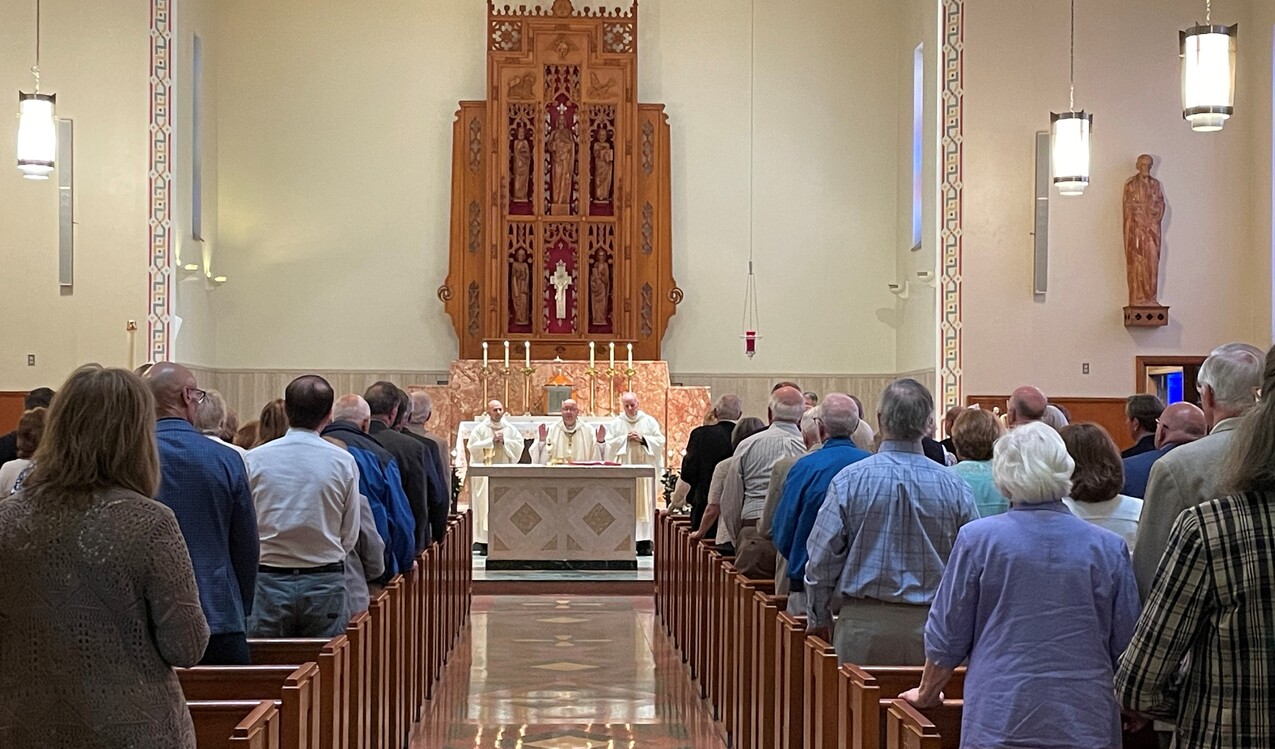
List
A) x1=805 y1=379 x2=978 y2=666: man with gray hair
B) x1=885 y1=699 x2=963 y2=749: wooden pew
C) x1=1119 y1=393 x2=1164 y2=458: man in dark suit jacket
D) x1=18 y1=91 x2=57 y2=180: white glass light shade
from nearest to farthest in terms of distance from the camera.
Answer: x1=885 y1=699 x2=963 y2=749: wooden pew, x1=805 y1=379 x2=978 y2=666: man with gray hair, x1=1119 y1=393 x2=1164 y2=458: man in dark suit jacket, x1=18 y1=91 x2=57 y2=180: white glass light shade

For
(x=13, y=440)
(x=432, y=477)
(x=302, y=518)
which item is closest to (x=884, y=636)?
(x=302, y=518)

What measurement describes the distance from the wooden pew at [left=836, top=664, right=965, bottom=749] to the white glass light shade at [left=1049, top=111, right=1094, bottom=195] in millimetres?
10086

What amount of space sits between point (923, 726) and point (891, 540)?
4.70 ft

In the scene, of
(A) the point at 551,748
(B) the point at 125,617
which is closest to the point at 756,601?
(A) the point at 551,748

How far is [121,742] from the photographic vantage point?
10.6 feet

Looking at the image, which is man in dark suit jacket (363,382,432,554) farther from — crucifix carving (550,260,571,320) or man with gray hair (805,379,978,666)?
crucifix carving (550,260,571,320)

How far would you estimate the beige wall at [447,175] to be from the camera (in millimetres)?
19312

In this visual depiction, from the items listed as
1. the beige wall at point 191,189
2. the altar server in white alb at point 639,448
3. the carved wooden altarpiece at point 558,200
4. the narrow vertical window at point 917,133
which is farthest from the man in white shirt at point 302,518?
the narrow vertical window at point 917,133

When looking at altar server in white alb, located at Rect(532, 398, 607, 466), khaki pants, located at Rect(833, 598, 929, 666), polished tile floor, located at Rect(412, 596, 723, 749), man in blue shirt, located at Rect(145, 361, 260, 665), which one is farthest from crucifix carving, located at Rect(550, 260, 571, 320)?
man in blue shirt, located at Rect(145, 361, 260, 665)

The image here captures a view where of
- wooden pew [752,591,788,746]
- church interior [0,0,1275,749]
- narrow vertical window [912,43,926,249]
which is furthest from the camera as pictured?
narrow vertical window [912,43,926,249]

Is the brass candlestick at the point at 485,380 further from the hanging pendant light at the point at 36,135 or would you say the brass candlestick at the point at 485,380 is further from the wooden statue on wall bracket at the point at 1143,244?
the wooden statue on wall bracket at the point at 1143,244

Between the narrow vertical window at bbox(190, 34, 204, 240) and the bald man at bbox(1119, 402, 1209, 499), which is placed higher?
the narrow vertical window at bbox(190, 34, 204, 240)

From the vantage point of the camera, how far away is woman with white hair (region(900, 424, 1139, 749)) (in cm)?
380

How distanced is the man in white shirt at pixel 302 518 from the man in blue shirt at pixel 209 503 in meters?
1.01
